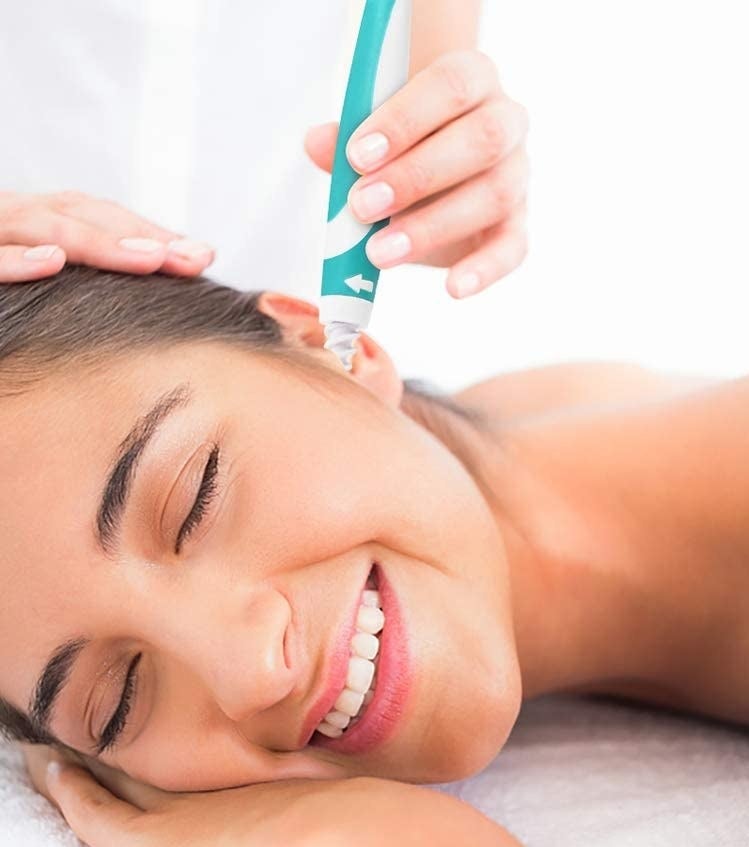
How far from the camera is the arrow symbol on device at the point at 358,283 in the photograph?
40.0 inches

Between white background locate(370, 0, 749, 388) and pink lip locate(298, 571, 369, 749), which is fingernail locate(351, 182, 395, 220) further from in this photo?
white background locate(370, 0, 749, 388)

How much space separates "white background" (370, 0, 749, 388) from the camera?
188 cm

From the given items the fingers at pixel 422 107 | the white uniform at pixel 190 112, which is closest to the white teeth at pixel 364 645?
the fingers at pixel 422 107

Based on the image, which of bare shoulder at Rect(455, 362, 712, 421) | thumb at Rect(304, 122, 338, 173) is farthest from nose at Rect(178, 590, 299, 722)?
bare shoulder at Rect(455, 362, 712, 421)

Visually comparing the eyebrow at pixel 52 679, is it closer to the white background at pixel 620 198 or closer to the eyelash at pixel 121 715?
the eyelash at pixel 121 715

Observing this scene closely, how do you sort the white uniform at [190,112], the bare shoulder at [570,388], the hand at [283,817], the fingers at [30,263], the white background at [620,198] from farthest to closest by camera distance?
the white background at [620,198], the white uniform at [190,112], the bare shoulder at [570,388], the fingers at [30,263], the hand at [283,817]

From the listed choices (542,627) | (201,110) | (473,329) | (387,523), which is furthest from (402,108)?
(473,329)

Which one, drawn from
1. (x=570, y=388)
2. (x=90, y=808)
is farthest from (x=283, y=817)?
(x=570, y=388)

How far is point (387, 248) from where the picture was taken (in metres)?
1.03

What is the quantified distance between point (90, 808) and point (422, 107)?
2.15ft

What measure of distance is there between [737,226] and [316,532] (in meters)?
1.18

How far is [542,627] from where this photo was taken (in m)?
1.26

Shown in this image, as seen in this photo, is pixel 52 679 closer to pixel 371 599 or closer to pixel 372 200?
pixel 371 599

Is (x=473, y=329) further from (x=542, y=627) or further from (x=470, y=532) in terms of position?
(x=470, y=532)
